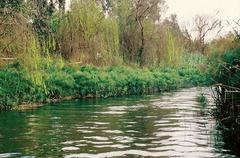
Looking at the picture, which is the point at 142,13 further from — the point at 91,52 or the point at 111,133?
the point at 111,133

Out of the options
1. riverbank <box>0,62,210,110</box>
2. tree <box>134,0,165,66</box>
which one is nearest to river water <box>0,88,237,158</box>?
riverbank <box>0,62,210,110</box>

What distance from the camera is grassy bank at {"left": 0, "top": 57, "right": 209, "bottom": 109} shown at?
26.4 m

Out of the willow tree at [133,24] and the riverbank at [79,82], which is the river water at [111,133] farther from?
the willow tree at [133,24]

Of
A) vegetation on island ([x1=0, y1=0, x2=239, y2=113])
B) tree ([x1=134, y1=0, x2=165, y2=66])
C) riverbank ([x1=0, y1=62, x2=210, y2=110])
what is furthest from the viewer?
tree ([x1=134, y1=0, x2=165, y2=66])

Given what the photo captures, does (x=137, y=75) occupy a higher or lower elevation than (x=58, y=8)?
lower

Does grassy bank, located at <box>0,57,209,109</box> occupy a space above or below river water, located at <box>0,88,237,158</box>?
above

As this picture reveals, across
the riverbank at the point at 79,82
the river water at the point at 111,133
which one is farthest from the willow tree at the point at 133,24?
the river water at the point at 111,133

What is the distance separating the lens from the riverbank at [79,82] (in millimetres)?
26375

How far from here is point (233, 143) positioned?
50.4 feet

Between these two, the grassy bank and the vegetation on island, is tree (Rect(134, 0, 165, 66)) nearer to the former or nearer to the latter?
the vegetation on island

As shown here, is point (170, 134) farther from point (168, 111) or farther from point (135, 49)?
point (135, 49)

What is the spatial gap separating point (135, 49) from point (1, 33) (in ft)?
87.7

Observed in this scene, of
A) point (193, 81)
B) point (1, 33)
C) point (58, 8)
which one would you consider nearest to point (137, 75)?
point (58, 8)

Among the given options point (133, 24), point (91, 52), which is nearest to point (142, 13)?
point (133, 24)
